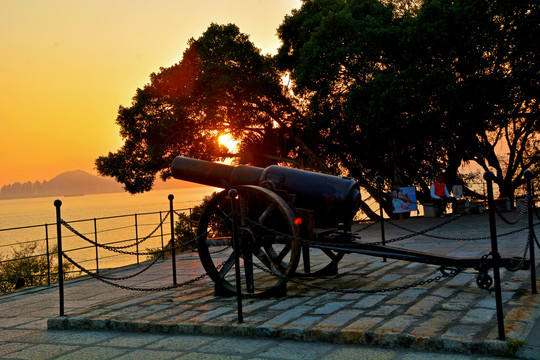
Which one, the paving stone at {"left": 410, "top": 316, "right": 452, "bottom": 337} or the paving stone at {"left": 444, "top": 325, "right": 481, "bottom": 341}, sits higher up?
the paving stone at {"left": 444, "top": 325, "right": 481, "bottom": 341}

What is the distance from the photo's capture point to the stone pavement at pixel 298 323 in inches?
177

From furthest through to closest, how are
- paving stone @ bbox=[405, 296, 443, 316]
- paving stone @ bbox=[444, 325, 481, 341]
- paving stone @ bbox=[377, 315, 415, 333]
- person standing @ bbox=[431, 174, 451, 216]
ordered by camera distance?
→ 1. person standing @ bbox=[431, 174, 451, 216]
2. paving stone @ bbox=[405, 296, 443, 316]
3. paving stone @ bbox=[377, 315, 415, 333]
4. paving stone @ bbox=[444, 325, 481, 341]

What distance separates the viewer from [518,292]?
19.7ft

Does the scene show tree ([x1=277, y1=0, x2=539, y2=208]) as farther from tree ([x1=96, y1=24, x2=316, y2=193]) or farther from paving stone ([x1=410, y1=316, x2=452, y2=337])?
paving stone ([x1=410, y1=316, x2=452, y2=337])

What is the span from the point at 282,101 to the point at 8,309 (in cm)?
1604

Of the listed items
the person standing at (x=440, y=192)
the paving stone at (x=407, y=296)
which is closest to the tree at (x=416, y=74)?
the person standing at (x=440, y=192)

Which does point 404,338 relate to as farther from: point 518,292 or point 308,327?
point 518,292

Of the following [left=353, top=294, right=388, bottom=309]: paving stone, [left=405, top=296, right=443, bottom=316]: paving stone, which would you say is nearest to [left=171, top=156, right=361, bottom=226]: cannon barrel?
[left=353, top=294, right=388, bottom=309]: paving stone

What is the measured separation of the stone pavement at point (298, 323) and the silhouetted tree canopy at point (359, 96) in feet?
34.9

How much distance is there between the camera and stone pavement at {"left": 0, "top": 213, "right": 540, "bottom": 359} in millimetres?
4492

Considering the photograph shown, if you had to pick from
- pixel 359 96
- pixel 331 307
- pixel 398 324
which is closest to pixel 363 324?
pixel 398 324

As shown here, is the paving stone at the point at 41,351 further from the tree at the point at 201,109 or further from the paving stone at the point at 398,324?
the tree at the point at 201,109

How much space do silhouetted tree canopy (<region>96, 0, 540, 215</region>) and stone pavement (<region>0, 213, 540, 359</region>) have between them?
1063 centimetres

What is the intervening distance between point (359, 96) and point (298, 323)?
1361cm
